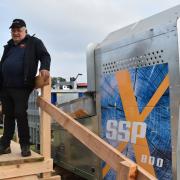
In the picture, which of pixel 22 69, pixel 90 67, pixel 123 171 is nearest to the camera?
pixel 123 171

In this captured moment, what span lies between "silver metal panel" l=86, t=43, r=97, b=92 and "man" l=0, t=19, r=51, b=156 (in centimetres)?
124

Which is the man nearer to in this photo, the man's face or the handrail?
the man's face

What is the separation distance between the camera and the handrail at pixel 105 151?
7.70 ft

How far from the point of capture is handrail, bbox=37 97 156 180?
2.35m

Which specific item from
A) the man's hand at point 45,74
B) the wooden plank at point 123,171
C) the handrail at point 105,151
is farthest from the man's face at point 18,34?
the wooden plank at point 123,171

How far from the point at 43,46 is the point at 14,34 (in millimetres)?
322

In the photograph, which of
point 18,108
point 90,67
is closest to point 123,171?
point 18,108

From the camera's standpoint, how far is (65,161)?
620 centimetres

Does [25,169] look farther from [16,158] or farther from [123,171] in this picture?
[123,171]

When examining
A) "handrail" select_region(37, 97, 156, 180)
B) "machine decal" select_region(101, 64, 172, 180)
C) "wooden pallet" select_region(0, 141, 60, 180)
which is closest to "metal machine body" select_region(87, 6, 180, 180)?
"machine decal" select_region(101, 64, 172, 180)

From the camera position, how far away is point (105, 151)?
276cm

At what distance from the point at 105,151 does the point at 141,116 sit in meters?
1.55

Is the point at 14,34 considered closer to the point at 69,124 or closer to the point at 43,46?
the point at 43,46

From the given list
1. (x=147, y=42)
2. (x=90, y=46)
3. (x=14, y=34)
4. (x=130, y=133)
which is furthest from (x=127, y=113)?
(x=14, y=34)
